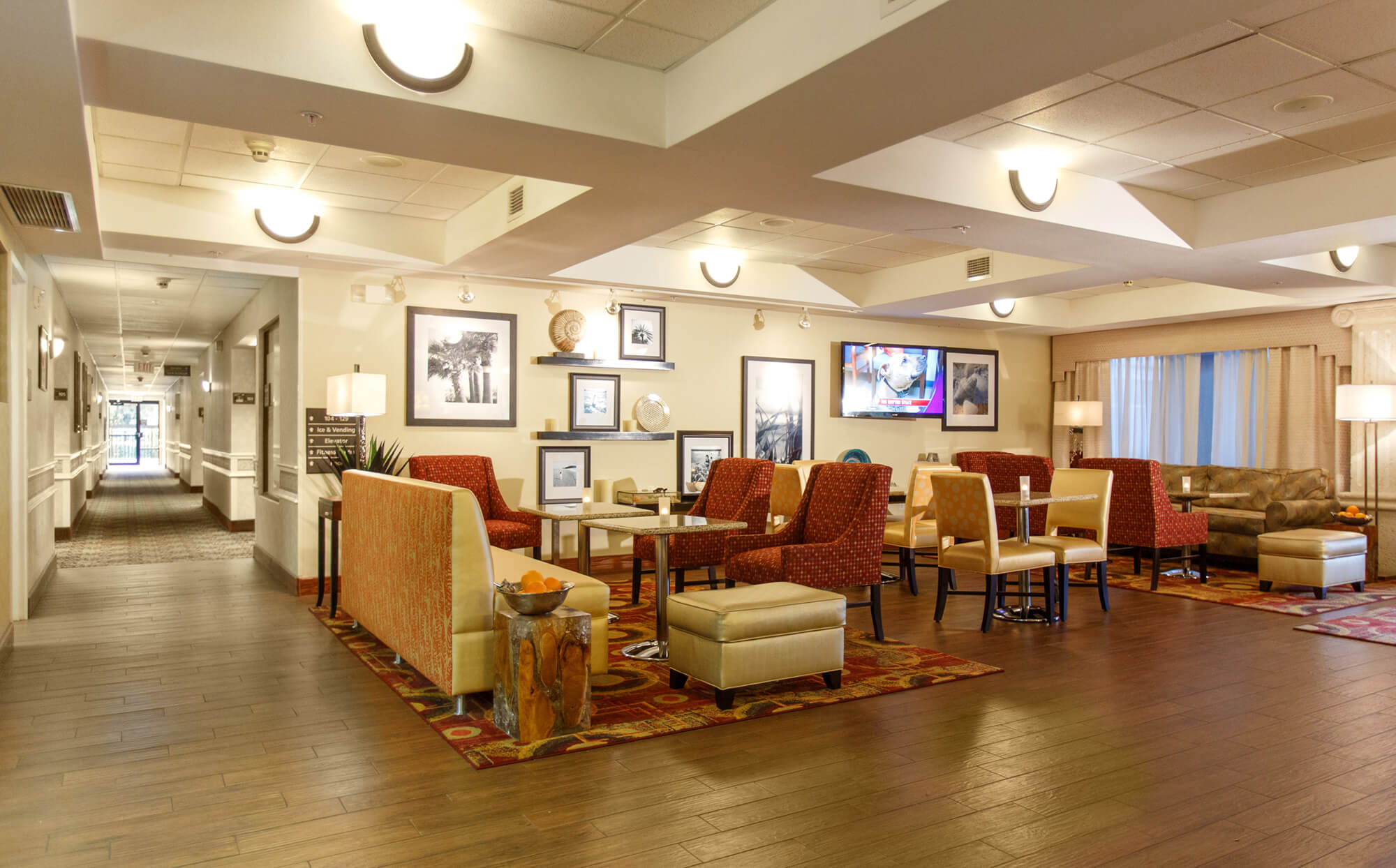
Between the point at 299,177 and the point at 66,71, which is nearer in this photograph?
the point at 66,71

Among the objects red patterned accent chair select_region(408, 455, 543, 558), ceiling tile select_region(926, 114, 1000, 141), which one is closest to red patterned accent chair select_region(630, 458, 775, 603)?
red patterned accent chair select_region(408, 455, 543, 558)

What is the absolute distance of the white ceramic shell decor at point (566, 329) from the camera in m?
7.96

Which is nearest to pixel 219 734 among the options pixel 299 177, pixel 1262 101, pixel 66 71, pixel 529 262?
pixel 66 71

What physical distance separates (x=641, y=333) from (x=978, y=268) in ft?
9.92

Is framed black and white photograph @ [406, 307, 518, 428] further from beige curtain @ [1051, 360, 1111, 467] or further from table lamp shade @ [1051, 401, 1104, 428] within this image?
beige curtain @ [1051, 360, 1111, 467]

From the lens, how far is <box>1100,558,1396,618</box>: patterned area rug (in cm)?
667

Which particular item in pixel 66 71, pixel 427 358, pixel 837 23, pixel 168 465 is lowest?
pixel 168 465

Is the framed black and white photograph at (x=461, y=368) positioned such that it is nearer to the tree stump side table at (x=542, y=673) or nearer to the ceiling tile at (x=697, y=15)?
the tree stump side table at (x=542, y=673)

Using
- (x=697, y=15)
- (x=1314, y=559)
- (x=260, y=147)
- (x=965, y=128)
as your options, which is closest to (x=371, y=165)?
(x=260, y=147)

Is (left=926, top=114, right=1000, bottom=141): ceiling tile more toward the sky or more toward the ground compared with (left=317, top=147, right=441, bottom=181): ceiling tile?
more toward the sky

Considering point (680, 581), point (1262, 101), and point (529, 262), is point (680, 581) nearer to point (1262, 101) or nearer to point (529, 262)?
point (529, 262)

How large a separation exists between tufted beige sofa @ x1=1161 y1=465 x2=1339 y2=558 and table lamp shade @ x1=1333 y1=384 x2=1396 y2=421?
2.50 ft

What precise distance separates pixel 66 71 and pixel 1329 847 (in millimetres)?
4728

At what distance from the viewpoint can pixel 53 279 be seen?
888 cm
